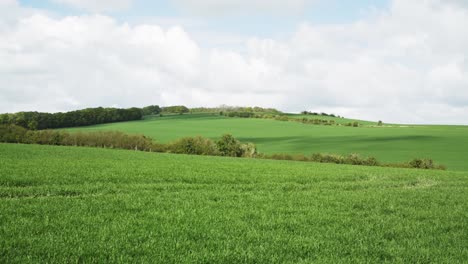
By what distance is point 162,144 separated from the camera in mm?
87875

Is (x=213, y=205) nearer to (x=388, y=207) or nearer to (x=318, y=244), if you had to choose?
(x=318, y=244)

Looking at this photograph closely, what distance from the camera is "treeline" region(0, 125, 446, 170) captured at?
262 ft

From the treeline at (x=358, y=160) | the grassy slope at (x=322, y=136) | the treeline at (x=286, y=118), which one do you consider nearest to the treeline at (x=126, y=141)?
the treeline at (x=358, y=160)

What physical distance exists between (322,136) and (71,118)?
222 ft

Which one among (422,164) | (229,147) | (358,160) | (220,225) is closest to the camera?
(220,225)

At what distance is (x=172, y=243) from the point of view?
11195mm

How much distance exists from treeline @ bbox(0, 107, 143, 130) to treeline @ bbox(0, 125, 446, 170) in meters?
11.6

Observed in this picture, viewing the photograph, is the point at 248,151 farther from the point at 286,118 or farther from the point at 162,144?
the point at 286,118

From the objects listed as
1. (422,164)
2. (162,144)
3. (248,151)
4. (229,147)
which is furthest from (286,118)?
(422,164)

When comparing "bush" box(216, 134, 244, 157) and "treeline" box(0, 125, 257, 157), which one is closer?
"treeline" box(0, 125, 257, 157)

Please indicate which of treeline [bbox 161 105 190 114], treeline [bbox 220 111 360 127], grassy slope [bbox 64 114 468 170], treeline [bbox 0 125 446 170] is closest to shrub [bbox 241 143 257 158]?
treeline [bbox 0 125 446 170]

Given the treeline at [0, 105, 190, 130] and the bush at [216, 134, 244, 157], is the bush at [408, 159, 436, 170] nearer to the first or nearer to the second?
the bush at [216, 134, 244, 157]

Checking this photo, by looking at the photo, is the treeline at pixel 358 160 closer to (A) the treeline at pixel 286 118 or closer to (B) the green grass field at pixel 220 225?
(B) the green grass field at pixel 220 225

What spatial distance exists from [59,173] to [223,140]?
59.5 m
